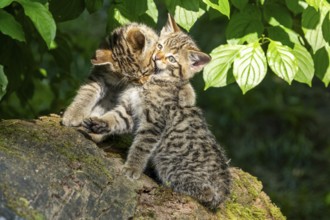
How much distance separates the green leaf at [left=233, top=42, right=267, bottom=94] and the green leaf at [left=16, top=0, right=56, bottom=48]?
43.9 inches

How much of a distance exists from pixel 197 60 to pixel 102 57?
2.16 feet

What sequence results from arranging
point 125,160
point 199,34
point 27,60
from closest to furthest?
point 125,160 → point 27,60 → point 199,34

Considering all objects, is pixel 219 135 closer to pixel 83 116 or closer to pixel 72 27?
pixel 72 27

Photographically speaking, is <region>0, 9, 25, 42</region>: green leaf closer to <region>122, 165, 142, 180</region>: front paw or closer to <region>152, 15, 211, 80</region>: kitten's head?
<region>122, 165, 142, 180</region>: front paw

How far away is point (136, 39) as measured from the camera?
437 cm

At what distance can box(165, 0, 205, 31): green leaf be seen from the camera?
3.83m

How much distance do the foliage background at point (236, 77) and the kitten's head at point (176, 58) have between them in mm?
176

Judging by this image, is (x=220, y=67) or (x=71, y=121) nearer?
(x=220, y=67)

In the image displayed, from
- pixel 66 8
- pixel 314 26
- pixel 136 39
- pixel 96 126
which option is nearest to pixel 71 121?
pixel 96 126

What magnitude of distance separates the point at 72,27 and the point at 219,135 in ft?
13.3

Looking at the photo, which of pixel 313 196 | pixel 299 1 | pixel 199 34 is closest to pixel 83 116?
pixel 299 1

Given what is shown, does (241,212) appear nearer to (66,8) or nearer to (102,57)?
(102,57)

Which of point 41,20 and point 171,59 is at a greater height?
point 41,20

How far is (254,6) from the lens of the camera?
423cm
